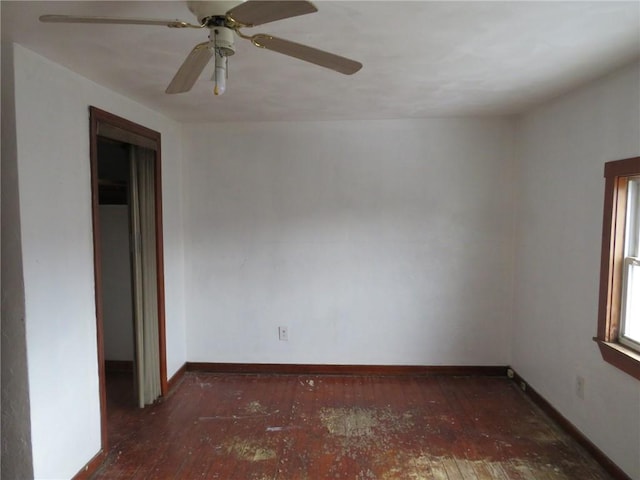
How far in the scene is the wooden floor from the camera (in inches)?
93.9

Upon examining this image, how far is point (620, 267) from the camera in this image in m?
2.29

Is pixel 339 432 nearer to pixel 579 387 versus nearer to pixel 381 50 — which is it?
pixel 579 387

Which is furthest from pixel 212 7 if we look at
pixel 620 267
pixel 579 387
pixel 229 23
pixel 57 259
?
pixel 579 387

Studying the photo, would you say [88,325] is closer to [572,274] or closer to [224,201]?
[224,201]

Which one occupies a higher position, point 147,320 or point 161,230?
point 161,230

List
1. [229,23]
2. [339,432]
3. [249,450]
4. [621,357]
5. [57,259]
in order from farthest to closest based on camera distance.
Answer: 1. [339,432]
2. [249,450]
3. [621,357]
4. [57,259]
5. [229,23]

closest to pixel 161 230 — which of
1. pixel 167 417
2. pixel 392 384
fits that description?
pixel 167 417

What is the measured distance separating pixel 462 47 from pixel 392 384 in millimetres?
2687

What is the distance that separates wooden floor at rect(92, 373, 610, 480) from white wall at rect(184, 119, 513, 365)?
13.6 inches

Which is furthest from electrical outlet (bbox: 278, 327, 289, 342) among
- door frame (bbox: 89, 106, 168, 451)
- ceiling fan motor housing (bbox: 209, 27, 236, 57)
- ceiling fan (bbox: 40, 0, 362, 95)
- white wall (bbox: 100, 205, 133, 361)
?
ceiling fan motor housing (bbox: 209, 27, 236, 57)

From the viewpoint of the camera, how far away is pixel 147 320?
3.10m

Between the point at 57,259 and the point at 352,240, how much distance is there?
2252 millimetres

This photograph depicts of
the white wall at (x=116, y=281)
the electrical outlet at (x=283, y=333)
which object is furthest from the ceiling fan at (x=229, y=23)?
the electrical outlet at (x=283, y=333)

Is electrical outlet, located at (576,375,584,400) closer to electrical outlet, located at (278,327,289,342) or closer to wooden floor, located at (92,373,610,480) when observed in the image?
wooden floor, located at (92,373,610,480)
